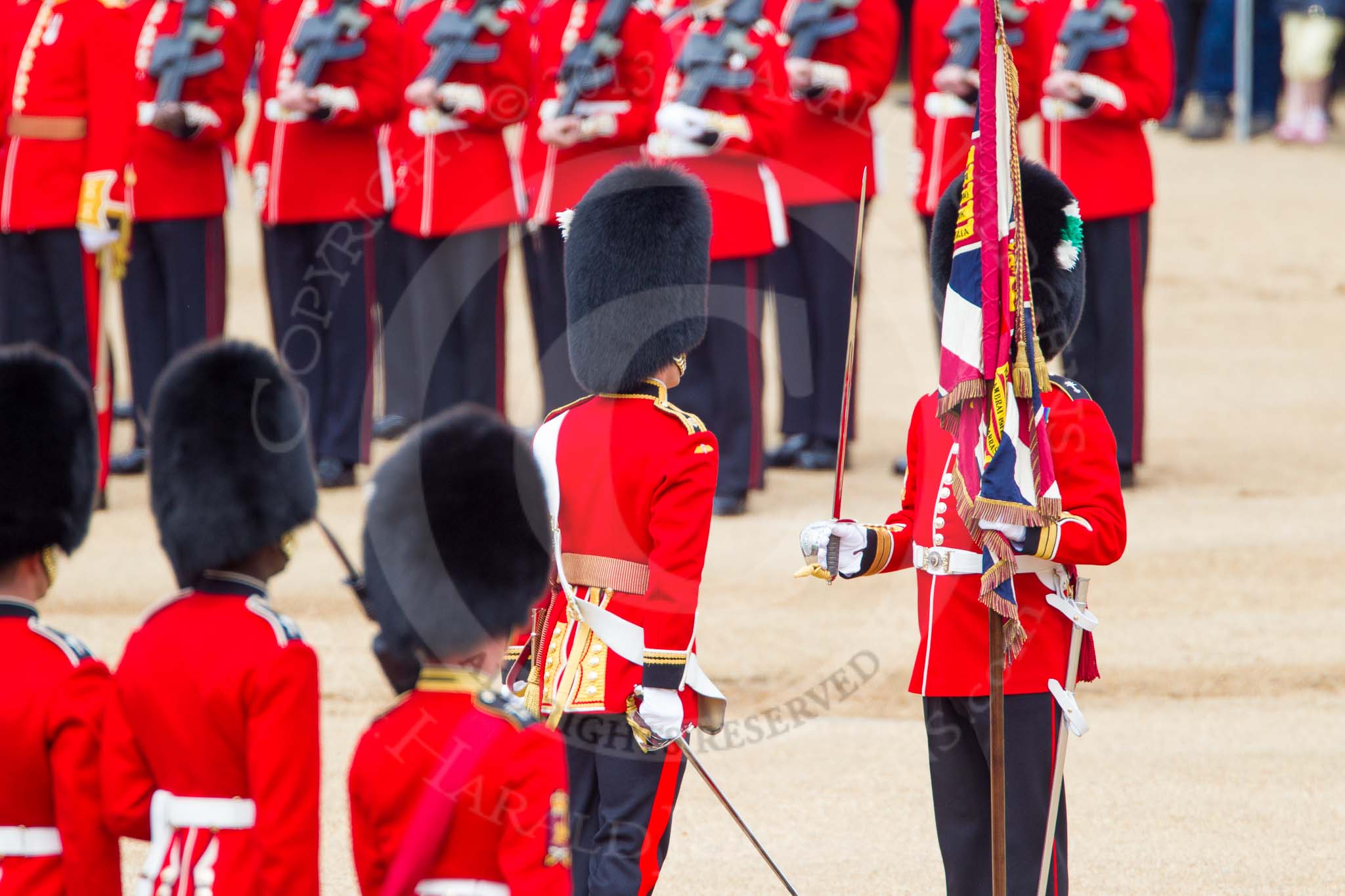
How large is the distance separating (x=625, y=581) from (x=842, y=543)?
32cm

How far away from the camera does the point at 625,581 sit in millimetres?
2982

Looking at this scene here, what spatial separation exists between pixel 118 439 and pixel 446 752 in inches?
239

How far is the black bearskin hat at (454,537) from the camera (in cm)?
227

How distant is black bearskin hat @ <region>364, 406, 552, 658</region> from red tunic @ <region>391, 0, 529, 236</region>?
178 inches

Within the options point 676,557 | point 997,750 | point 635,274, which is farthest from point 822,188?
point 997,750

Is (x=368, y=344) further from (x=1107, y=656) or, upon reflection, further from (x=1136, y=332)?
(x=1107, y=656)

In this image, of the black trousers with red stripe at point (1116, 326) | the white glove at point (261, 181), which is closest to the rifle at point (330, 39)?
the white glove at point (261, 181)

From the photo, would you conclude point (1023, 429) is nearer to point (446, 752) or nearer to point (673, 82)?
point (446, 752)

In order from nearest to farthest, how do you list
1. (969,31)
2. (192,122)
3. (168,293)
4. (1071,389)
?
(1071,389) → (969,31) → (192,122) → (168,293)

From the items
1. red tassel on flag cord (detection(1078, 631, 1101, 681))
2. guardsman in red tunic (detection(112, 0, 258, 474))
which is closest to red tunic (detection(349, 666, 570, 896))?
red tassel on flag cord (detection(1078, 631, 1101, 681))

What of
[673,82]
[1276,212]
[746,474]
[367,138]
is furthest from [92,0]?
[1276,212]

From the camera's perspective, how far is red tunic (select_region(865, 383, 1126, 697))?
2.83 metres

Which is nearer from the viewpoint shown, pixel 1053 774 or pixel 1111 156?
pixel 1053 774

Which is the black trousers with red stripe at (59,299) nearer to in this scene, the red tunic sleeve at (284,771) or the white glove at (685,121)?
the white glove at (685,121)
